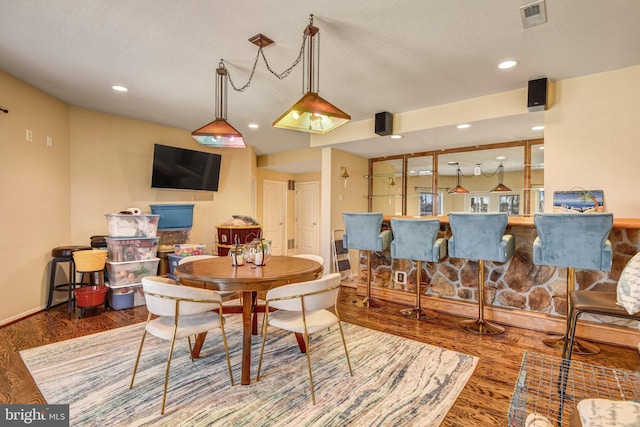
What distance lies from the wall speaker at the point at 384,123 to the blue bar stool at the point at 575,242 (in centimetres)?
223

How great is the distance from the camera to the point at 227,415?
5.83ft

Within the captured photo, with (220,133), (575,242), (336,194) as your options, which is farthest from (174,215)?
(575,242)

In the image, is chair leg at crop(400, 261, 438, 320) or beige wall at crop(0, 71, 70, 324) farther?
chair leg at crop(400, 261, 438, 320)

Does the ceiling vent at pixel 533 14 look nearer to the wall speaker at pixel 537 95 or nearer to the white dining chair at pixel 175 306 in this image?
the wall speaker at pixel 537 95

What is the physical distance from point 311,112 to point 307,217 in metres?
5.89

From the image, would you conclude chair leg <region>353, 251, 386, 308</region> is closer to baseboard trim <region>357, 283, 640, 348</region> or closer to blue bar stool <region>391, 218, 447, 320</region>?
baseboard trim <region>357, 283, 640, 348</region>

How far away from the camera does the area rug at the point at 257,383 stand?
177 centimetres

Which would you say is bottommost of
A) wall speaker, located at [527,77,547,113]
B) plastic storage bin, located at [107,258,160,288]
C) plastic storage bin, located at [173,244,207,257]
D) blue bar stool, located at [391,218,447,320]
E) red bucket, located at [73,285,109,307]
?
red bucket, located at [73,285,109,307]

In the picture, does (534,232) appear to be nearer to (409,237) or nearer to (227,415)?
(409,237)

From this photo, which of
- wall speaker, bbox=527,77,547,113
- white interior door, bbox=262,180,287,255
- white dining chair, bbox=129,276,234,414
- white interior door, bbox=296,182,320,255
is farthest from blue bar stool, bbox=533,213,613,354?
white interior door, bbox=262,180,287,255

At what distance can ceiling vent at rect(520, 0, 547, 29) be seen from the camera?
6.69 feet

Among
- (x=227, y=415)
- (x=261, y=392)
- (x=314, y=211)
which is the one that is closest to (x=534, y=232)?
(x=261, y=392)

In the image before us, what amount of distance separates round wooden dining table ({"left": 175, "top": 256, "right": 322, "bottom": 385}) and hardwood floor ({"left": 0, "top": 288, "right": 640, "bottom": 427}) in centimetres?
113

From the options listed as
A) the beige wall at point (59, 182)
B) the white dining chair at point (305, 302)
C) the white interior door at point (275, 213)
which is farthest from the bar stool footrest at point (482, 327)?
the white interior door at point (275, 213)
